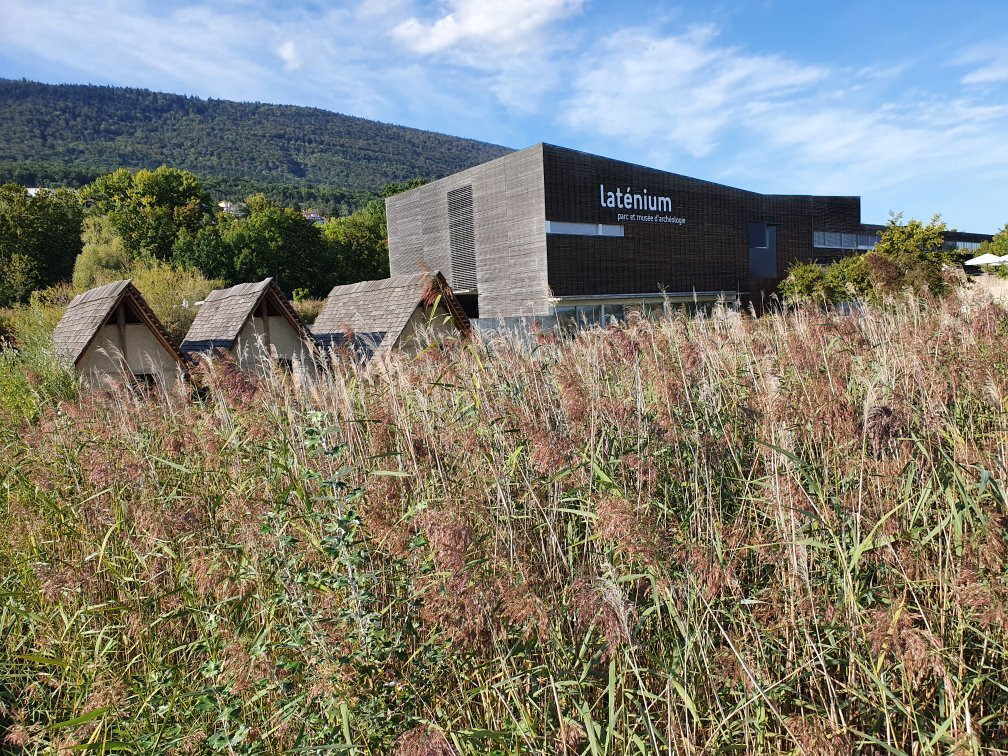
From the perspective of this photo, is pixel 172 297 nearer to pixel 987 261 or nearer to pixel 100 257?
pixel 100 257

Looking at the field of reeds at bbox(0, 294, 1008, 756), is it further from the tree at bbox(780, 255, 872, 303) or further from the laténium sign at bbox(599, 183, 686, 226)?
the laténium sign at bbox(599, 183, 686, 226)

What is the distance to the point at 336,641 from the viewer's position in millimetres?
1612

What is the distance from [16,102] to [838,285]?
462 ft

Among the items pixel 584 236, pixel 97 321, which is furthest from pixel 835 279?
pixel 97 321

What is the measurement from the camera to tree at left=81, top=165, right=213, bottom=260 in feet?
133

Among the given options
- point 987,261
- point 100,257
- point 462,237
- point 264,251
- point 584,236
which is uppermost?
point 264,251

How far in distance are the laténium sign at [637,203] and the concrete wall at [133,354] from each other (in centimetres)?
1958

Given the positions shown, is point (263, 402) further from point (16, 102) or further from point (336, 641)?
point (16, 102)

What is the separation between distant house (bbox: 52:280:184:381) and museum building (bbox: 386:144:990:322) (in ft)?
42.6

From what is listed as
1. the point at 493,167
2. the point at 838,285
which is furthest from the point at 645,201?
the point at 838,285

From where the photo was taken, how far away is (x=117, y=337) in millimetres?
8367

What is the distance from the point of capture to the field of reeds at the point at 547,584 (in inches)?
57.6

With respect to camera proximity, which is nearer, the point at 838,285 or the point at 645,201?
the point at 838,285

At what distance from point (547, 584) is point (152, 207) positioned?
49267 mm
